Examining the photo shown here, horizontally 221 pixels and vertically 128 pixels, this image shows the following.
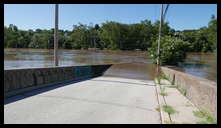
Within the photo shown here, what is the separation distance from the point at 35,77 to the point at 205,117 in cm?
640

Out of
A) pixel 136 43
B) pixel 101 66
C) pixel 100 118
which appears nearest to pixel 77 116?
pixel 100 118

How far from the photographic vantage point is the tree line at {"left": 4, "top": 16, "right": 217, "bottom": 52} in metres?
68.1

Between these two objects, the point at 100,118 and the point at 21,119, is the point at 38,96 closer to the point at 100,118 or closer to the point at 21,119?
the point at 21,119

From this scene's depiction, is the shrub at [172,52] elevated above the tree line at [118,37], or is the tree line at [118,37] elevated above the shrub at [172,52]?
the tree line at [118,37]

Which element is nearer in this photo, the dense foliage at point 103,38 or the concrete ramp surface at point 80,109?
the concrete ramp surface at point 80,109

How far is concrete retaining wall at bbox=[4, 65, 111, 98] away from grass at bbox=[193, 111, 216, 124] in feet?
19.2

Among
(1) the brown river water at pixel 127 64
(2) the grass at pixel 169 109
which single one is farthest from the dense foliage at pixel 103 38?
(2) the grass at pixel 169 109

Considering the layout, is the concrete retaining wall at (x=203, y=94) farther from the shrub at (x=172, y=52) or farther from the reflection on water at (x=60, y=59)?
the reflection on water at (x=60, y=59)

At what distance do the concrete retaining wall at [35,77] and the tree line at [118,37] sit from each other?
164ft

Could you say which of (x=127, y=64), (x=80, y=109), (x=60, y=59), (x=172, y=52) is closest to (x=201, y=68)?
(x=172, y=52)

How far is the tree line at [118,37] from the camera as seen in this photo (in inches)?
2682

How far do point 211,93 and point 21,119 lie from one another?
15.3 feet

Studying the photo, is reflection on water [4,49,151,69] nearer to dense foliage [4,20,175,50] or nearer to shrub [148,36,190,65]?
shrub [148,36,190,65]

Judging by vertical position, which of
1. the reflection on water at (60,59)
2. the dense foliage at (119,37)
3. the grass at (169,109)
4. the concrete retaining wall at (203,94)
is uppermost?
the dense foliage at (119,37)
